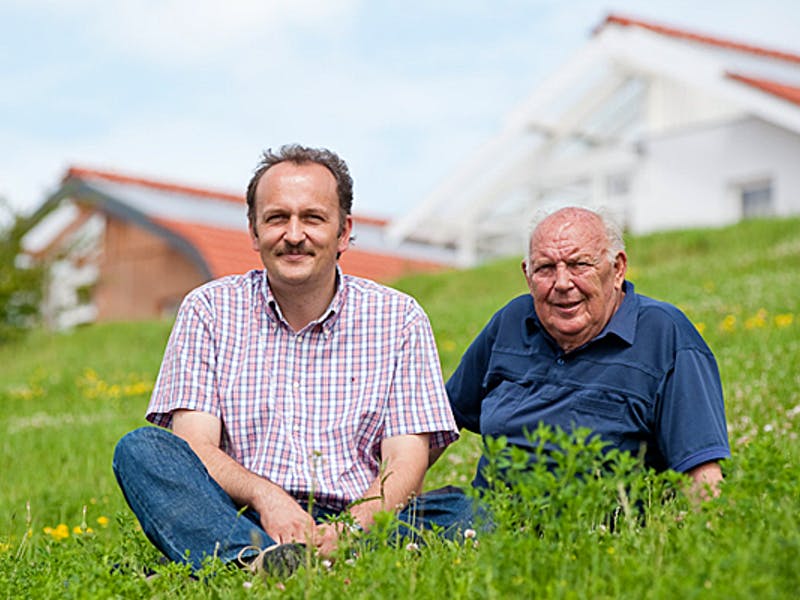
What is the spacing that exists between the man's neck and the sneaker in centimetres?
109

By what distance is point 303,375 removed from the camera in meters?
3.92

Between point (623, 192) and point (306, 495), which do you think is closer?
point (306, 495)

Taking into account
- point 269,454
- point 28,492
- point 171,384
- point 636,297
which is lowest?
point 28,492

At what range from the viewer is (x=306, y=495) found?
3777 millimetres

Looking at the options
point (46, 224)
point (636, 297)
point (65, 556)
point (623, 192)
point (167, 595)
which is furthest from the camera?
point (46, 224)

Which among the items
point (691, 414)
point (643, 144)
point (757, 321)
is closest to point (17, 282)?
point (643, 144)

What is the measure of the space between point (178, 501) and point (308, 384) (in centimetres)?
73

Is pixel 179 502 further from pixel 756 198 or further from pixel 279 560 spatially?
pixel 756 198

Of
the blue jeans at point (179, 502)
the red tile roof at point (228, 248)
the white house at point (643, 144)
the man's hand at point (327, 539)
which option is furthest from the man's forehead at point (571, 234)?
the red tile roof at point (228, 248)

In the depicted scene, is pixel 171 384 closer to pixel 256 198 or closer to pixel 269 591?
pixel 256 198

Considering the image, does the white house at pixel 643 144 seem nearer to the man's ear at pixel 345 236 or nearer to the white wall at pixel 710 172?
the white wall at pixel 710 172

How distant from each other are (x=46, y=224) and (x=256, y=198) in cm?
2151

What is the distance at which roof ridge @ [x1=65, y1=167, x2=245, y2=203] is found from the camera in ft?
73.0

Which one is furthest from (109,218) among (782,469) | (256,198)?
(782,469)
